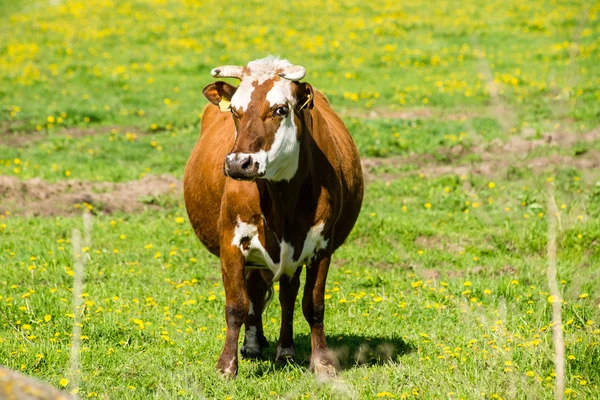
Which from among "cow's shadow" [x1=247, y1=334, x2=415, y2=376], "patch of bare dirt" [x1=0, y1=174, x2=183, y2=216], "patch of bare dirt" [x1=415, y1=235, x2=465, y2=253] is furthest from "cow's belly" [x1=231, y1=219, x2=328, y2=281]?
"patch of bare dirt" [x1=0, y1=174, x2=183, y2=216]

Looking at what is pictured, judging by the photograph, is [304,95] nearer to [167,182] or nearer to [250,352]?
[250,352]

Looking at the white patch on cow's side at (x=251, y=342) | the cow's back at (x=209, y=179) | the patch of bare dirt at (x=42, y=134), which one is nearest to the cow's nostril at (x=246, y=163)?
the cow's back at (x=209, y=179)

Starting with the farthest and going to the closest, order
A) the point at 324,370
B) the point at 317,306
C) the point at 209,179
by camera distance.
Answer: the point at 209,179 < the point at 317,306 < the point at 324,370

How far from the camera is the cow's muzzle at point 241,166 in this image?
585 centimetres

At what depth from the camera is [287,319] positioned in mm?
7445

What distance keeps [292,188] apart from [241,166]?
0.88 m

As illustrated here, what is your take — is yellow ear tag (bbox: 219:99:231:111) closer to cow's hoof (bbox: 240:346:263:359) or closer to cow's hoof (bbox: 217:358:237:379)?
cow's hoof (bbox: 217:358:237:379)

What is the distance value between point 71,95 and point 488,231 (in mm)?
13117

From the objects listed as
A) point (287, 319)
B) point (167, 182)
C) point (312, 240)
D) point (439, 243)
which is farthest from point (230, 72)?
point (167, 182)

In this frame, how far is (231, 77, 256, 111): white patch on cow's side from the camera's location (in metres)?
6.33

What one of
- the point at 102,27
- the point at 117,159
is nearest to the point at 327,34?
the point at 102,27

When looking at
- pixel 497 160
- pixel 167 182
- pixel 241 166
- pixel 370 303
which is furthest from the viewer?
pixel 497 160

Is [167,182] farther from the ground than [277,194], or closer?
closer

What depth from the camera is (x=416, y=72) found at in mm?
24016
